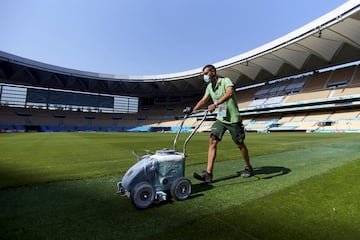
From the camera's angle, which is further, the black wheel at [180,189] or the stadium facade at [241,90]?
the stadium facade at [241,90]

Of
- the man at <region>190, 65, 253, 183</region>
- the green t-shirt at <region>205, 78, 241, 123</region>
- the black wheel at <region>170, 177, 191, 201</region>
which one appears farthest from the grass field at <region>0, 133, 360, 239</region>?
the green t-shirt at <region>205, 78, 241, 123</region>

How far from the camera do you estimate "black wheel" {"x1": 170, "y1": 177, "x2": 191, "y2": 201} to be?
114 inches

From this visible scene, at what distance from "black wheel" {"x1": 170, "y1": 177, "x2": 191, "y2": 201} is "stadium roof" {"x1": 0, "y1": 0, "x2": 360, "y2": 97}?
3542 centimetres

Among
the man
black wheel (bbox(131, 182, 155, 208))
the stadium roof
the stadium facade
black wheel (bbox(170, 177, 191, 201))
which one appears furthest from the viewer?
the stadium facade

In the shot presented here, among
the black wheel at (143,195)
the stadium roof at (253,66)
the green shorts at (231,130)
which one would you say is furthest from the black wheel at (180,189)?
the stadium roof at (253,66)

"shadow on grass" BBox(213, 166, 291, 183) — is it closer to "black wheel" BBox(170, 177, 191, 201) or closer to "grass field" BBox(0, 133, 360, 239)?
"grass field" BBox(0, 133, 360, 239)

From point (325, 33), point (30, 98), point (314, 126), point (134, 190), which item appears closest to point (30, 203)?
point (134, 190)

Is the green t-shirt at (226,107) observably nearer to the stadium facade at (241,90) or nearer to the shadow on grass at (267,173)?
the shadow on grass at (267,173)

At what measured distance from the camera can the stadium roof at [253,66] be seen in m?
33.3

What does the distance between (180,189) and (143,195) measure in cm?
52

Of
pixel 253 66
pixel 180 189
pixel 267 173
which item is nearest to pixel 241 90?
pixel 253 66

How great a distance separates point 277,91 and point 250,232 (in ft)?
191

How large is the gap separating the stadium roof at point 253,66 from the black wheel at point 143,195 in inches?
1412

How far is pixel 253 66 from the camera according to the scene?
50.8 m
